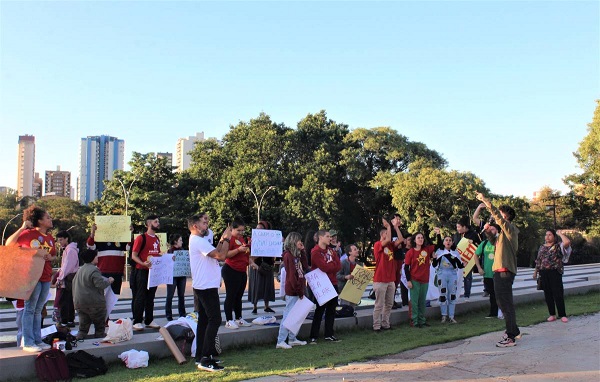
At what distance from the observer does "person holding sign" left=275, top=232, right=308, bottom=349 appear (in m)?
7.67

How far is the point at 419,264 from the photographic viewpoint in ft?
30.2

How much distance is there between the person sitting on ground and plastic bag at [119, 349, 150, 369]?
909mm

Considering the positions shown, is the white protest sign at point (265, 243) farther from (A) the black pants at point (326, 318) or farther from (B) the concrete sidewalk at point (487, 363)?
(B) the concrete sidewalk at point (487, 363)

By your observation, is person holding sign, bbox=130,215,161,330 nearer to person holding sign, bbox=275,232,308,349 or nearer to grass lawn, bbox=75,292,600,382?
grass lawn, bbox=75,292,600,382

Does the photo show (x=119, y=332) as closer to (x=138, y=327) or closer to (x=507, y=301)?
(x=138, y=327)

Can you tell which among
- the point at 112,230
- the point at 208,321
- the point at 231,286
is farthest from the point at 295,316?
the point at 112,230

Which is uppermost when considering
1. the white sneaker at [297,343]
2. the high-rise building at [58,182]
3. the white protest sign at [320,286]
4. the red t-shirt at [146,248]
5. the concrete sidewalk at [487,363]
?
the high-rise building at [58,182]

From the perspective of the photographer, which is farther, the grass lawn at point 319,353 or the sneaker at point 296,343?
the sneaker at point 296,343

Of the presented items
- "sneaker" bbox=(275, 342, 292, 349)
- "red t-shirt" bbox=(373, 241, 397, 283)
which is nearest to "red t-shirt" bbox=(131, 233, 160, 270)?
"sneaker" bbox=(275, 342, 292, 349)

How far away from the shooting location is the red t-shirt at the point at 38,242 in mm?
6516

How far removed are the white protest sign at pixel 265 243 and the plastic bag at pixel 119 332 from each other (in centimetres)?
283

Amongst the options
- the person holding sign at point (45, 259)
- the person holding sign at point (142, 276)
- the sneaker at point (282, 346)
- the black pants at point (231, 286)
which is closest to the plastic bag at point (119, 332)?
the person holding sign at point (45, 259)

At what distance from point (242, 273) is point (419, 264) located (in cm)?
314

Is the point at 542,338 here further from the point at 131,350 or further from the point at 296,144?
the point at 296,144
